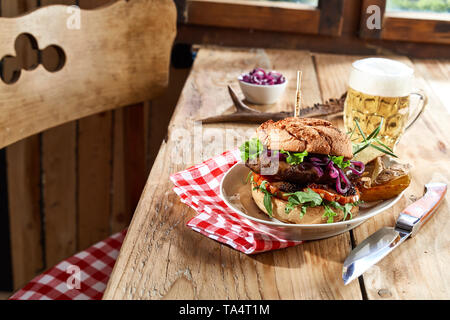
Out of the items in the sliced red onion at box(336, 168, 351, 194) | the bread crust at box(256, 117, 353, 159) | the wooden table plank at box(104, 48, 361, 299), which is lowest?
the wooden table plank at box(104, 48, 361, 299)

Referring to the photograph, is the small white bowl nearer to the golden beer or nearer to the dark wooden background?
the golden beer

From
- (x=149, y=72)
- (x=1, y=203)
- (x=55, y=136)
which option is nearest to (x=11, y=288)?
(x=1, y=203)

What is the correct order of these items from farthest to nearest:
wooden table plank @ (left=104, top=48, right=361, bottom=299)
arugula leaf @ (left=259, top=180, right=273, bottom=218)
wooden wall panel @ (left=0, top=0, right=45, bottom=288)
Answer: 1. wooden wall panel @ (left=0, top=0, right=45, bottom=288)
2. arugula leaf @ (left=259, top=180, right=273, bottom=218)
3. wooden table plank @ (left=104, top=48, right=361, bottom=299)

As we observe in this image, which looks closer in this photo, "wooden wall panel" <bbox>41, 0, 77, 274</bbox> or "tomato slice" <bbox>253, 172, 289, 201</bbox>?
"tomato slice" <bbox>253, 172, 289, 201</bbox>

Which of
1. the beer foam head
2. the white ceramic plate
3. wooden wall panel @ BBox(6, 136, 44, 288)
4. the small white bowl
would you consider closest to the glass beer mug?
the beer foam head

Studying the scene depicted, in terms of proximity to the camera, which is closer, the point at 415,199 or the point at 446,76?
the point at 415,199

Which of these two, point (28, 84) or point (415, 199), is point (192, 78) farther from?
point (415, 199)

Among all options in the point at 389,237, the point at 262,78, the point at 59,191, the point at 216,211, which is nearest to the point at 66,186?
the point at 59,191
